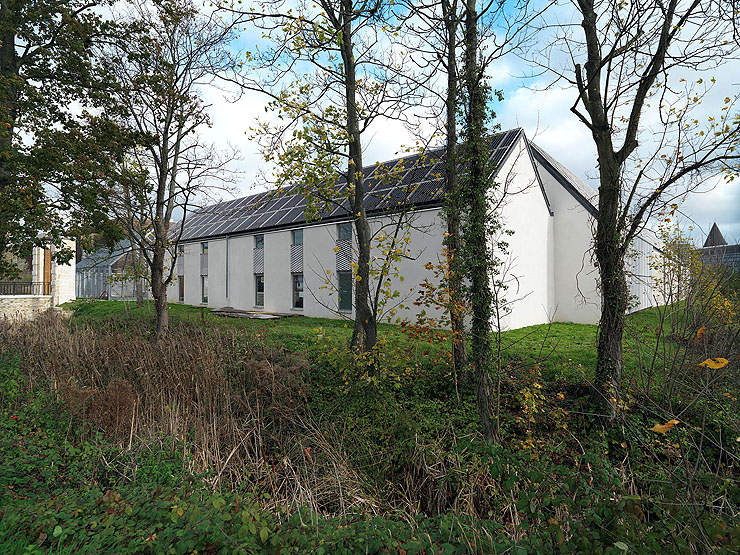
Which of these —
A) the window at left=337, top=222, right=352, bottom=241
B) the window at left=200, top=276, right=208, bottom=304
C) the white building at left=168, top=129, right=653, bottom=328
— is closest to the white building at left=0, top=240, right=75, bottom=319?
the window at left=200, top=276, right=208, bottom=304

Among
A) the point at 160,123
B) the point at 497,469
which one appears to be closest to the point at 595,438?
the point at 497,469

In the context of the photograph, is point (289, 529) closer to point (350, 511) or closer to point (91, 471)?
point (350, 511)

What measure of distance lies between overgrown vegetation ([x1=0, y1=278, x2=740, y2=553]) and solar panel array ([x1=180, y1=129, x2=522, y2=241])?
3.21m

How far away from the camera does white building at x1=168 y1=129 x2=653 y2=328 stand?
1502 cm

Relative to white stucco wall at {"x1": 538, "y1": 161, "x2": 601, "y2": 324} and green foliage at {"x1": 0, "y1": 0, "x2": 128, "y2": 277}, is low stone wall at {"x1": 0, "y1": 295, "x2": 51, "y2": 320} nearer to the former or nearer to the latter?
green foliage at {"x1": 0, "y1": 0, "x2": 128, "y2": 277}

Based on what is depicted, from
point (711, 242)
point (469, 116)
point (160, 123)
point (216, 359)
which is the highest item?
point (160, 123)

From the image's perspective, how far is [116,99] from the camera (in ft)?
34.3

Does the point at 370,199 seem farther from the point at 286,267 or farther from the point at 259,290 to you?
the point at 259,290

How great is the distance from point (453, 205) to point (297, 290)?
14684mm

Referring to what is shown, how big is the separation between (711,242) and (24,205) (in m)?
18.6

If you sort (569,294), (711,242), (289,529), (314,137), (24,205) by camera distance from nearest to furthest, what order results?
(289,529), (314,137), (24,205), (711,242), (569,294)

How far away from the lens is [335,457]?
5.28 m

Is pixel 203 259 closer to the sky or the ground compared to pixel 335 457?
closer to the sky

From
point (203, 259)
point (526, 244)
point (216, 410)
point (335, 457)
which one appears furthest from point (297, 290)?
point (335, 457)
